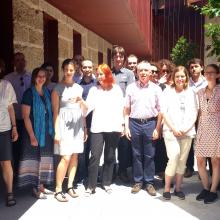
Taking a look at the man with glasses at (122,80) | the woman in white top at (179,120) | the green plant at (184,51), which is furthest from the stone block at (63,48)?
the green plant at (184,51)

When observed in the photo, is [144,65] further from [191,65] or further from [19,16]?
[19,16]

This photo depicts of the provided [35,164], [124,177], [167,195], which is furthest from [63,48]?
[167,195]

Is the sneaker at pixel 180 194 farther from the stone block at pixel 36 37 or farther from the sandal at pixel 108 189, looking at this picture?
the stone block at pixel 36 37

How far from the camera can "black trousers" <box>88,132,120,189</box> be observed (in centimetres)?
561

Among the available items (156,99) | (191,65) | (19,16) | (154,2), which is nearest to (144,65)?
(156,99)

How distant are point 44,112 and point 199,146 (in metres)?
1.88

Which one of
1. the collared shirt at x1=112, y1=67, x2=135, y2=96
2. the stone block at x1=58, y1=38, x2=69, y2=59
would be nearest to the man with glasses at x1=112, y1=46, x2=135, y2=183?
the collared shirt at x1=112, y1=67, x2=135, y2=96

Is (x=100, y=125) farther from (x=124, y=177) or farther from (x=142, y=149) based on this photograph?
(x=124, y=177)

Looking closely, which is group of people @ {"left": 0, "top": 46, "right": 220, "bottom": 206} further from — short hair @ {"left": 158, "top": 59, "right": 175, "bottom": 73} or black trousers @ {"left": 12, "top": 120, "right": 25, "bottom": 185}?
short hair @ {"left": 158, "top": 59, "right": 175, "bottom": 73}

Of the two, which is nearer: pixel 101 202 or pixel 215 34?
pixel 215 34

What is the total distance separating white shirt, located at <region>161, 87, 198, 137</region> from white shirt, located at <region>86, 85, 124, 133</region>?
2.02 feet

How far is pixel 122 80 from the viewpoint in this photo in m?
6.18

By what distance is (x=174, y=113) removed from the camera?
17.7 feet

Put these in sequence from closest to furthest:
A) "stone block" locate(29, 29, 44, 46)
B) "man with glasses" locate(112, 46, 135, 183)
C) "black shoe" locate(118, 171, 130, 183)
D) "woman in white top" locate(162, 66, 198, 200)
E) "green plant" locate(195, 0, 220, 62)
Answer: "green plant" locate(195, 0, 220, 62), "woman in white top" locate(162, 66, 198, 200), "man with glasses" locate(112, 46, 135, 183), "black shoe" locate(118, 171, 130, 183), "stone block" locate(29, 29, 44, 46)
